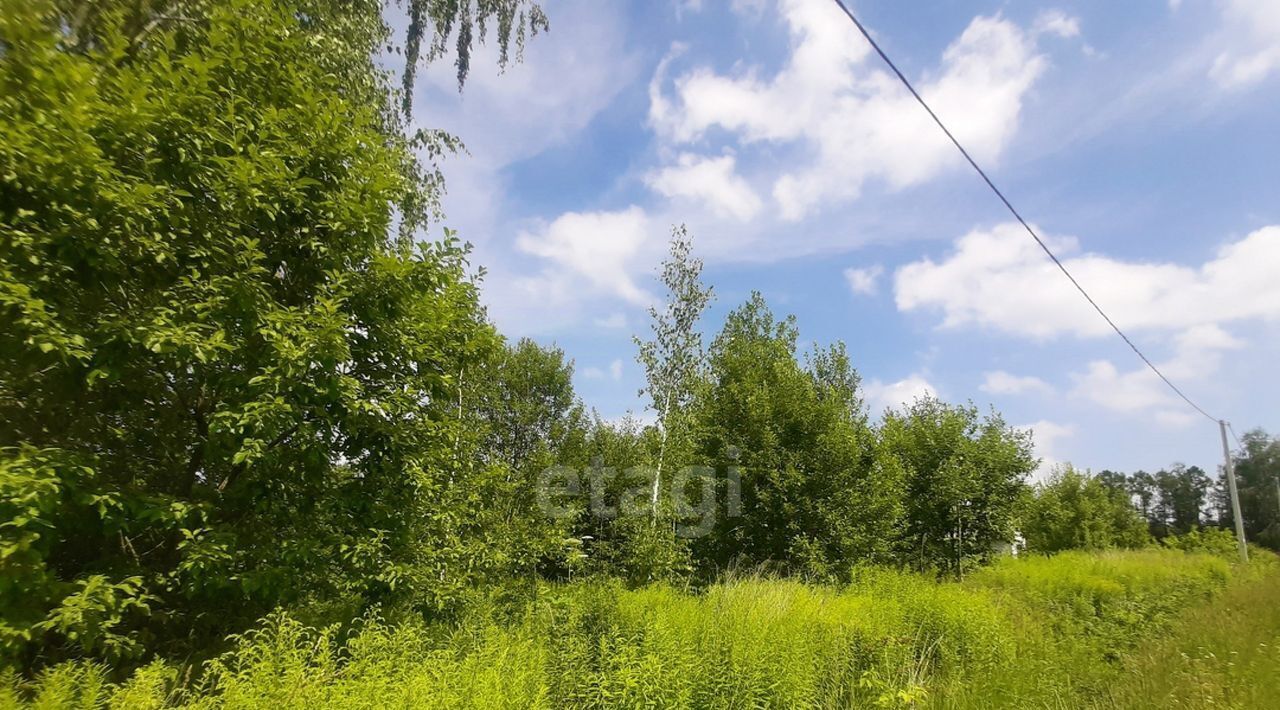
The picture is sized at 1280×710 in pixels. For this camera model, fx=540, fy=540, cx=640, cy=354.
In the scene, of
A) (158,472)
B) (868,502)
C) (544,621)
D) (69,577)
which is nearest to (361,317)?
(158,472)

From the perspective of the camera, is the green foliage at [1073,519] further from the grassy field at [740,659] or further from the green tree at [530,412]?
the green tree at [530,412]

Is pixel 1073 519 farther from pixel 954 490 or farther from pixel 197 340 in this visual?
pixel 197 340

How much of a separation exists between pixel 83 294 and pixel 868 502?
13.0 metres

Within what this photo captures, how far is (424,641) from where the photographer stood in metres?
4.06

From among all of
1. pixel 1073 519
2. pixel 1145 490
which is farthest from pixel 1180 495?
pixel 1073 519

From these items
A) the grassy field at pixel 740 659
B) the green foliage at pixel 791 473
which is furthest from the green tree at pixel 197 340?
the green foliage at pixel 791 473

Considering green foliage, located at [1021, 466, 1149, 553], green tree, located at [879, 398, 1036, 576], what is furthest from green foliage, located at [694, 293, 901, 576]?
green foliage, located at [1021, 466, 1149, 553]

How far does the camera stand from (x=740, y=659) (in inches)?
176

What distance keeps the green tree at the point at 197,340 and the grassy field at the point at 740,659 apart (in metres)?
0.54

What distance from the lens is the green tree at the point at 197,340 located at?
3.13 metres

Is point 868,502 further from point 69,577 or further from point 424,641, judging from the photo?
point 69,577

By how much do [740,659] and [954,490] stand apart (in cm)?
1263

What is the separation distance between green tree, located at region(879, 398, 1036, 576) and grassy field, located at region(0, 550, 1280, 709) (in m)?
6.27

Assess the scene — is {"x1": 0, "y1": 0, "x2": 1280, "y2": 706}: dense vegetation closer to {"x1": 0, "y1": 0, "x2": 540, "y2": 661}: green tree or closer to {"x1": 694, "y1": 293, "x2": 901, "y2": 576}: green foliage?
{"x1": 0, "y1": 0, "x2": 540, "y2": 661}: green tree
